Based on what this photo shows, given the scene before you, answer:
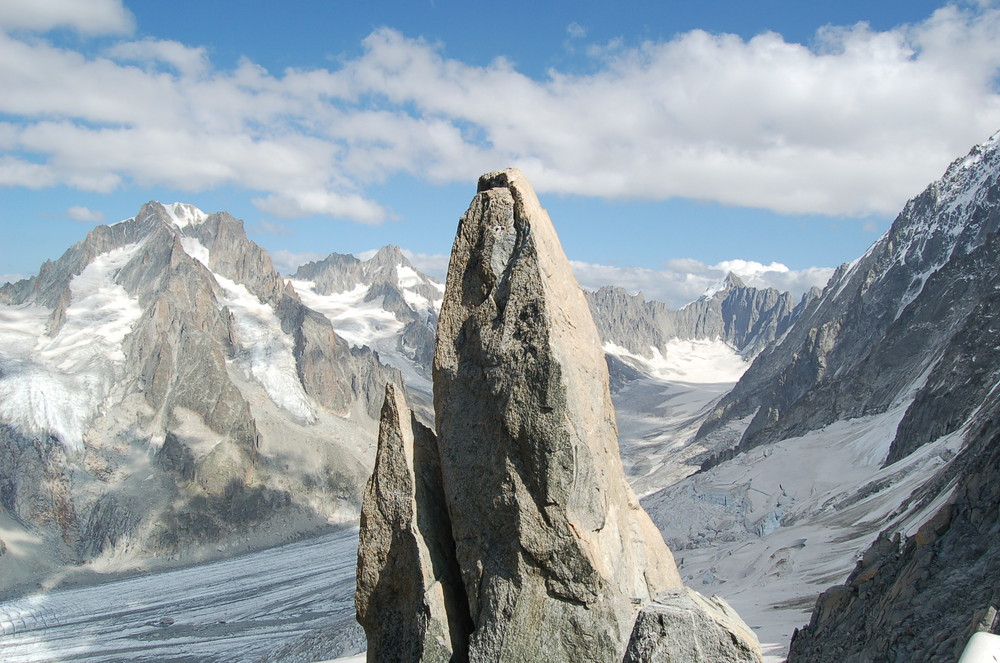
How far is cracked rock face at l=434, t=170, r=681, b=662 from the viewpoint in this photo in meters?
9.13

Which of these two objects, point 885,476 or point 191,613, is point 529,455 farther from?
point 191,613

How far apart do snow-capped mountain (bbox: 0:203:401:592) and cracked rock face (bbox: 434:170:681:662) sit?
11352cm

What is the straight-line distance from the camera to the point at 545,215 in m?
11.3

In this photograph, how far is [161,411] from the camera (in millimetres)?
138125

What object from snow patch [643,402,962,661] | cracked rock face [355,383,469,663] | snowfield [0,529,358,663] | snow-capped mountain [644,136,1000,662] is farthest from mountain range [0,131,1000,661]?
snowfield [0,529,358,663]

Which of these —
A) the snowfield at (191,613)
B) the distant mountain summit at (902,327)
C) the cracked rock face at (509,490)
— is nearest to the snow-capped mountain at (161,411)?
the snowfield at (191,613)

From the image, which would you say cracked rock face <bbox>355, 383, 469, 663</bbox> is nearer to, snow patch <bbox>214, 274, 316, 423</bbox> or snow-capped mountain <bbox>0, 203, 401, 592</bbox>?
snow-capped mountain <bbox>0, 203, 401, 592</bbox>

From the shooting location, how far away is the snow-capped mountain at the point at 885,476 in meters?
18.9

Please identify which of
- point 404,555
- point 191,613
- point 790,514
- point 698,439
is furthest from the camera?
point 698,439

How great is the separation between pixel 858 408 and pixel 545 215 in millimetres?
85400

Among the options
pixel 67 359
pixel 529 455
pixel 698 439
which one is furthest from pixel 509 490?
pixel 67 359

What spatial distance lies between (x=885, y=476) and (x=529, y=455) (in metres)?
56.6

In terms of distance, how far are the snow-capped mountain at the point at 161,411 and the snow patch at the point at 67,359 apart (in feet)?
0.90

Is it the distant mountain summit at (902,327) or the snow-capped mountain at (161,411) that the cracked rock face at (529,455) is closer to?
the distant mountain summit at (902,327)
